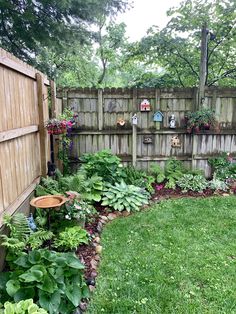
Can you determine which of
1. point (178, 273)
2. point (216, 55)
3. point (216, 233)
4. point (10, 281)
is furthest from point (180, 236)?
point (216, 55)

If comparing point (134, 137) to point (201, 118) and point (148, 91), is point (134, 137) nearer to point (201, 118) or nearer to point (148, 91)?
point (148, 91)

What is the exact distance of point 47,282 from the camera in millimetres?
1866

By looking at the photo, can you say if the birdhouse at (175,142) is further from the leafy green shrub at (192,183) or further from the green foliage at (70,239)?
the green foliage at (70,239)

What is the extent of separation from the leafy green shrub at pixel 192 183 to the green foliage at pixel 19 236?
3.22 meters

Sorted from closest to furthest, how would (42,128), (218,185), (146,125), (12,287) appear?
(12,287)
(42,128)
(218,185)
(146,125)

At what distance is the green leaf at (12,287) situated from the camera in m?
1.79

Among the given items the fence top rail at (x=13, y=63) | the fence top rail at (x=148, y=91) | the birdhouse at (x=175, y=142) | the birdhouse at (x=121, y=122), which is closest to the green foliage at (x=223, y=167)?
the birdhouse at (x=175, y=142)

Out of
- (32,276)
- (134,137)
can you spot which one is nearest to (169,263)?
(32,276)

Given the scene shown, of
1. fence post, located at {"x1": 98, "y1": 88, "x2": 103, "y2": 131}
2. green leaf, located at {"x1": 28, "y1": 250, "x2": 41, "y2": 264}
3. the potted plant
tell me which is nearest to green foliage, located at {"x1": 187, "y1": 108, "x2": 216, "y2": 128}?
the potted plant

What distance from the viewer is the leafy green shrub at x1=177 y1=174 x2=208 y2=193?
4.98 m

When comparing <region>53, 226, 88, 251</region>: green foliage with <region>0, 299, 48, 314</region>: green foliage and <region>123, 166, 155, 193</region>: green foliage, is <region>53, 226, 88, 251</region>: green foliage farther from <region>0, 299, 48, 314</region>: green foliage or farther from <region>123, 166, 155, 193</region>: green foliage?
<region>123, 166, 155, 193</region>: green foliage

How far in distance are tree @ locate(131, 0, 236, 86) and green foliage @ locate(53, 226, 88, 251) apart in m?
5.05

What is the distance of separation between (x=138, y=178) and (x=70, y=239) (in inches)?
99.9

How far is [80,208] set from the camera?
125 inches
